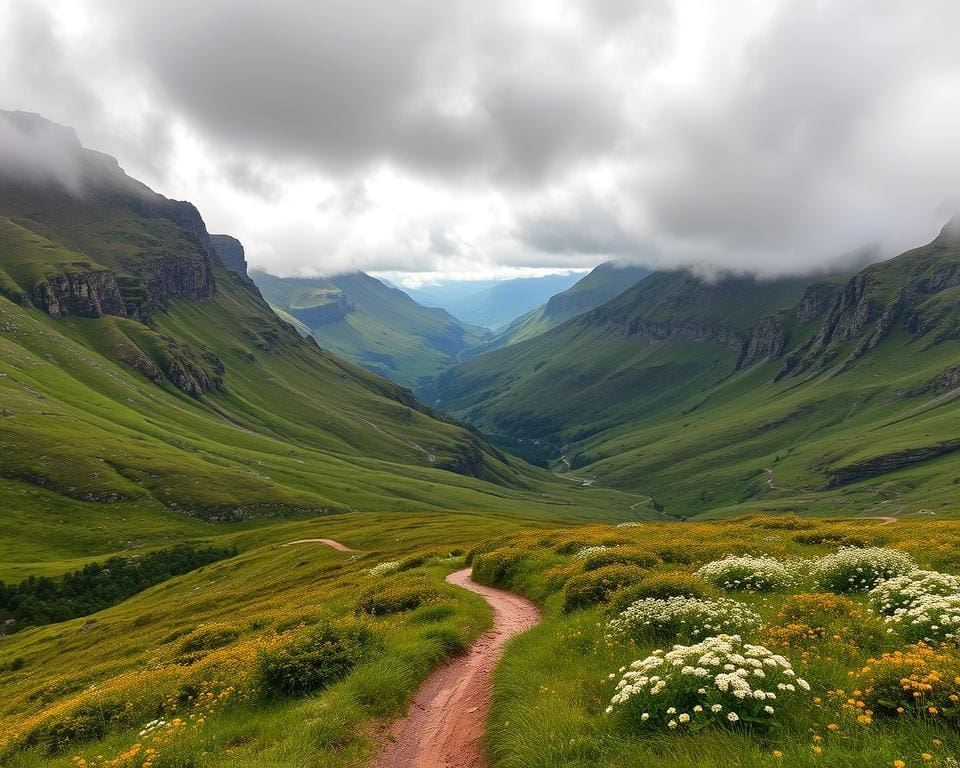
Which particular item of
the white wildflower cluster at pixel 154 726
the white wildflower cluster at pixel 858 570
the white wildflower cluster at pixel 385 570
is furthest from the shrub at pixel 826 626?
the white wildflower cluster at pixel 385 570

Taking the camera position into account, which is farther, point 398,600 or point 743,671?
point 398,600

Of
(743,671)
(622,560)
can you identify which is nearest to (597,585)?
(622,560)

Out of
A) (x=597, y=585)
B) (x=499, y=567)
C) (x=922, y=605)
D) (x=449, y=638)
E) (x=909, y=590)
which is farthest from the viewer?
(x=499, y=567)

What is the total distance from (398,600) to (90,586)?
134452mm

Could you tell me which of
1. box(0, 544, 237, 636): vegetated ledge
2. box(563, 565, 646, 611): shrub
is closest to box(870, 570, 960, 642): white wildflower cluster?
box(563, 565, 646, 611): shrub

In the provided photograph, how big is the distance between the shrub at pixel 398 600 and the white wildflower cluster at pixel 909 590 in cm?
1763

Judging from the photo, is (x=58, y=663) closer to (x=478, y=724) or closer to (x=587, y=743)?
(x=478, y=724)

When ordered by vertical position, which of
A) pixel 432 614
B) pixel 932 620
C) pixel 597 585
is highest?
pixel 932 620

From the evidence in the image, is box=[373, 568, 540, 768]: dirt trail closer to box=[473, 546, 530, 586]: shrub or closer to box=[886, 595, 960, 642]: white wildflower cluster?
box=[886, 595, 960, 642]: white wildflower cluster

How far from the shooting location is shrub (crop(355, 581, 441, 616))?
25641 mm

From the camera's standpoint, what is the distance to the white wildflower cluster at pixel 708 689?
9031mm

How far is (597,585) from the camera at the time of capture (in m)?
21.2

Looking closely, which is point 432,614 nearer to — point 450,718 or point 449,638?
point 449,638

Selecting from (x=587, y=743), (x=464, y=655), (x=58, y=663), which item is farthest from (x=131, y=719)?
(x=58, y=663)
